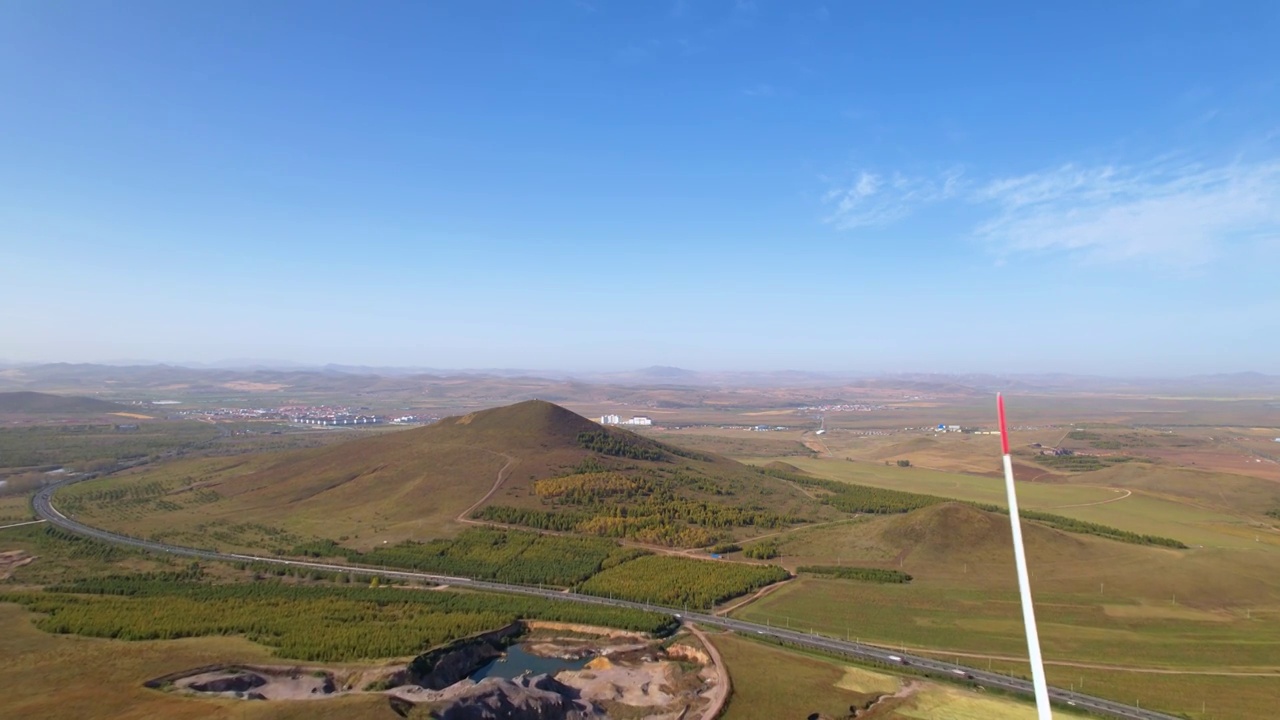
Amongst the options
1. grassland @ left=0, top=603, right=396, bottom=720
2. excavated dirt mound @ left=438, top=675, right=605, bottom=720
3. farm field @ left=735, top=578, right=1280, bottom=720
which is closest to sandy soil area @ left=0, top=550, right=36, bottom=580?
grassland @ left=0, top=603, right=396, bottom=720

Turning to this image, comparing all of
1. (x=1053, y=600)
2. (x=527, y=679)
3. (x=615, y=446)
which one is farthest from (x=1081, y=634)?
(x=615, y=446)

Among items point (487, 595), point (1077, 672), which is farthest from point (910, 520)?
point (487, 595)

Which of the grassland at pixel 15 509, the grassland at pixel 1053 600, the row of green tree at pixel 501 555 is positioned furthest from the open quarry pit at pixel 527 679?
the grassland at pixel 15 509

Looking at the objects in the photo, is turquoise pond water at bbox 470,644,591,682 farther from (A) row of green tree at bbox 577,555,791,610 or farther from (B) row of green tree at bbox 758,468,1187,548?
(B) row of green tree at bbox 758,468,1187,548

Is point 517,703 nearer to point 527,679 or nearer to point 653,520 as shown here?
point 527,679

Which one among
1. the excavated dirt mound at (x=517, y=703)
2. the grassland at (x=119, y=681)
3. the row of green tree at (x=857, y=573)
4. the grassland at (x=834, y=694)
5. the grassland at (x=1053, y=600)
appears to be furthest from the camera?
the row of green tree at (x=857, y=573)

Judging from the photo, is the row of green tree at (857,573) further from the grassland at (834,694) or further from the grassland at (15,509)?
the grassland at (15,509)
